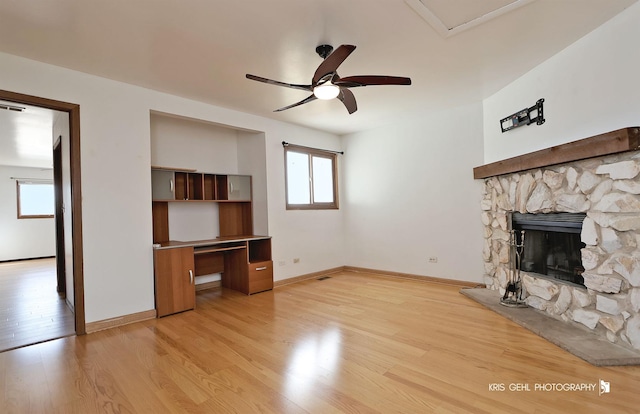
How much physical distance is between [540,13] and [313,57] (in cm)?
179

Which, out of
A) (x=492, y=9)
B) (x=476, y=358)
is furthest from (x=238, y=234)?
(x=492, y=9)

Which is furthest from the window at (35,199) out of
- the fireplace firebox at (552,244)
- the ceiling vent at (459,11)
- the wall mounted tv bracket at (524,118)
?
the fireplace firebox at (552,244)

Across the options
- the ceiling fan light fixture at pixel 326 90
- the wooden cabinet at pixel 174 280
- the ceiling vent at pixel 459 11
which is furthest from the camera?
the wooden cabinet at pixel 174 280

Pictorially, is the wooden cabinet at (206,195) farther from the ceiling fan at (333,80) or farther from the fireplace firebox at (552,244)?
the fireplace firebox at (552,244)

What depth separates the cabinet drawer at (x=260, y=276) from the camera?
4184 millimetres

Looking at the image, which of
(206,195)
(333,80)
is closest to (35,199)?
(206,195)

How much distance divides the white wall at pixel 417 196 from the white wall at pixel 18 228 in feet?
28.2

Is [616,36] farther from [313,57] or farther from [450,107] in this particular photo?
[313,57]

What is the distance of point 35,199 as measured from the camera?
834cm

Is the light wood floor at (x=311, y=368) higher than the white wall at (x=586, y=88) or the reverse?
the reverse


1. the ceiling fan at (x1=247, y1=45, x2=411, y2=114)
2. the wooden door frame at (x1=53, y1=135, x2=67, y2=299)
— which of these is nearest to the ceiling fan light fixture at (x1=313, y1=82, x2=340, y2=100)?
the ceiling fan at (x1=247, y1=45, x2=411, y2=114)

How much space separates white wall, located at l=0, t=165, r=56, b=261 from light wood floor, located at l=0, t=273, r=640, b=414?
7.64 metres

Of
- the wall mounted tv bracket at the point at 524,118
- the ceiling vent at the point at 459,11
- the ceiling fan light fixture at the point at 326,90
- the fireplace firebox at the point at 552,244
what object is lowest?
the fireplace firebox at the point at 552,244

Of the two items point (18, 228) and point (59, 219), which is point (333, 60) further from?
point (18, 228)
